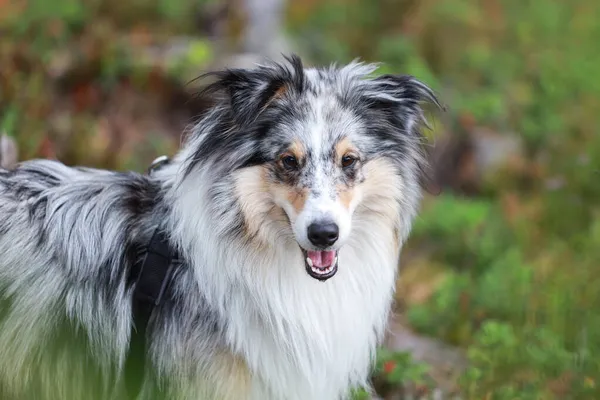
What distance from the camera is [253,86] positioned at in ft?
10.6

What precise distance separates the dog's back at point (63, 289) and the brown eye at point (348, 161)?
97 cm

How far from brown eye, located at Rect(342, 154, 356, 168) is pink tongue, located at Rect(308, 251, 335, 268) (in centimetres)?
38

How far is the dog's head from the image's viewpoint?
3.14 meters

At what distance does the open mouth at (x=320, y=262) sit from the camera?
3.17 metres

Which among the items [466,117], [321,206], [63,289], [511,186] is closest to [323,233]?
[321,206]

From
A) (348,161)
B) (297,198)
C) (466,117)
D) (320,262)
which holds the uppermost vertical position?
(348,161)

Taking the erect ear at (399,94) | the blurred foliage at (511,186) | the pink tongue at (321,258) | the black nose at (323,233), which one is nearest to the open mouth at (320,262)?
the pink tongue at (321,258)

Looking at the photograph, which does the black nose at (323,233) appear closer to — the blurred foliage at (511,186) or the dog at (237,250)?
the dog at (237,250)

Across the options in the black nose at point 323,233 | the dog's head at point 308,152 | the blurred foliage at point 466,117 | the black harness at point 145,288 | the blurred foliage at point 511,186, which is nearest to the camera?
Answer: the black nose at point 323,233

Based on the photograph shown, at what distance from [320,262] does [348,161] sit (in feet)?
1.49

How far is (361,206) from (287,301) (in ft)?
1.75

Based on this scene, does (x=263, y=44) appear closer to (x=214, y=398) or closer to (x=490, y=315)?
(x=490, y=315)

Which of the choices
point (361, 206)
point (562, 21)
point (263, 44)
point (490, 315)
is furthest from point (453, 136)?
point (361, 206)

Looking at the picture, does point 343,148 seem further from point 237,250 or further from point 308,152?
point 237,250
